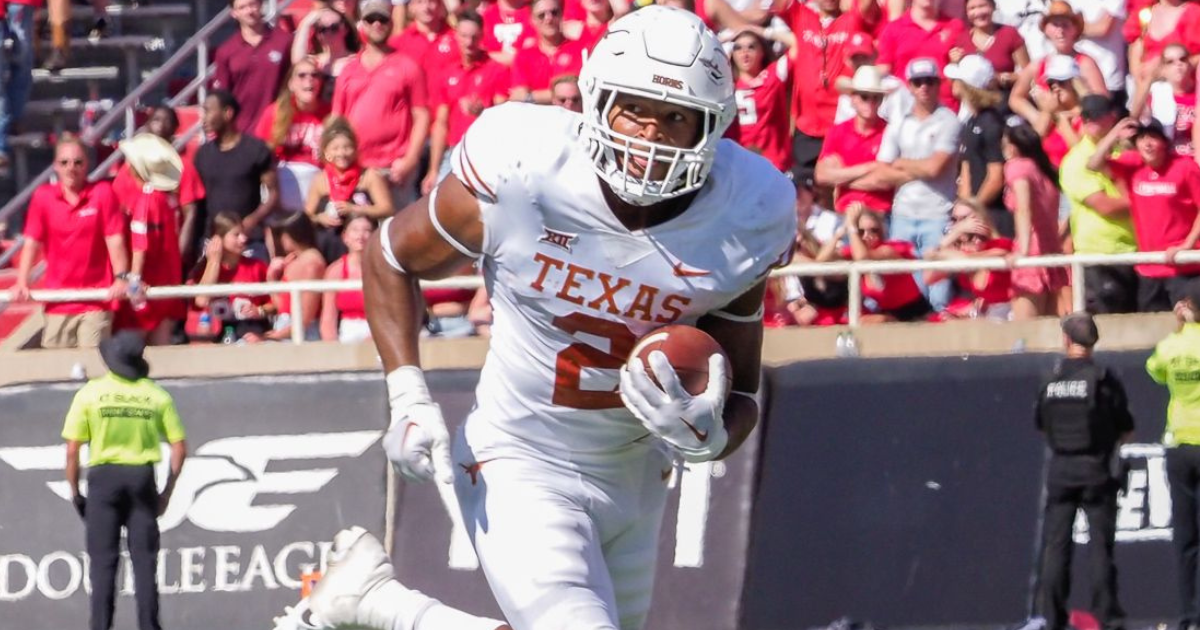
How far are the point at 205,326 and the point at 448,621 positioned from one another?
7.08 m

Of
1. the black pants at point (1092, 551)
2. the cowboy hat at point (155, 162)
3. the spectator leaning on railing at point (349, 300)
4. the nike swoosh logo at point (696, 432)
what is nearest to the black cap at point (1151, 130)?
the black pants at point (1092, 551)

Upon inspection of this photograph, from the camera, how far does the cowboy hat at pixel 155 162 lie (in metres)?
12.1

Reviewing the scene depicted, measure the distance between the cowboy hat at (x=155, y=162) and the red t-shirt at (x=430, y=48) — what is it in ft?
4.46

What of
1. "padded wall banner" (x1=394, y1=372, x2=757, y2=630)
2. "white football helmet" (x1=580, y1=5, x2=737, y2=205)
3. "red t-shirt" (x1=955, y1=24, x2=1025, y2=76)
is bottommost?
"padded wall banner" (x1=394, y1=372, x2=757, y2=630)

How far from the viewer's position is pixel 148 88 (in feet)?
44.2

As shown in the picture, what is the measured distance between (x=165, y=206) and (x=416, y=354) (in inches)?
266

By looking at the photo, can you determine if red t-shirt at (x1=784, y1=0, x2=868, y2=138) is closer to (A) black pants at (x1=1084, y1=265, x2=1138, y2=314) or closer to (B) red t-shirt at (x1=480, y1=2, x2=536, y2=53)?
(B) red t-shirt at (x1=480, y1=2, x2=536, y2=53)

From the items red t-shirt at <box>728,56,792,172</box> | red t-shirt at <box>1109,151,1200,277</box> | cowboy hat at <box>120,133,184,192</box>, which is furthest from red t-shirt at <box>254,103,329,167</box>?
red t-shirt at <box>1109,151,1200,277</box>

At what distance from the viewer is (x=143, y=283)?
11414 millimetres

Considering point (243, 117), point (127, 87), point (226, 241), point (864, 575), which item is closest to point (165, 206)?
→ point (226, 241)

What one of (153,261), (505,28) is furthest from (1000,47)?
(153,261)

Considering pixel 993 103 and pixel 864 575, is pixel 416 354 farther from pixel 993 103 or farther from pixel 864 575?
pixel 993 103

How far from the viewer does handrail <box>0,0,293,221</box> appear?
13023 mm

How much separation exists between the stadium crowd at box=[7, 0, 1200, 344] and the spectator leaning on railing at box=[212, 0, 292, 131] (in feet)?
0.06
